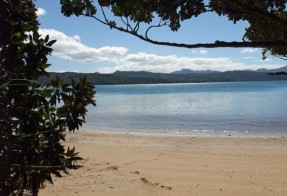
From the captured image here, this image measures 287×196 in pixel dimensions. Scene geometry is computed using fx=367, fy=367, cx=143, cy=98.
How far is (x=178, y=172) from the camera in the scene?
32.7ft

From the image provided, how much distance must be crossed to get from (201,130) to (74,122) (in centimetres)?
2087

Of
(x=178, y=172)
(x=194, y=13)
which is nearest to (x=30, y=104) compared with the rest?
(x=194, y=13)

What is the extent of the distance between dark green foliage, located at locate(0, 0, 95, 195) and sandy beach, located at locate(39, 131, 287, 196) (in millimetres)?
3947

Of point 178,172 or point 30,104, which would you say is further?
point 178,172

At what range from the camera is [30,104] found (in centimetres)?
381

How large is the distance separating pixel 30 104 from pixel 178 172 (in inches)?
267

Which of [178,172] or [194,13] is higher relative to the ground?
[194,13]

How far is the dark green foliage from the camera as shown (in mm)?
3516

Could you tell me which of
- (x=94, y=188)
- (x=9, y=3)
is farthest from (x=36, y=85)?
(x=94, y=188)

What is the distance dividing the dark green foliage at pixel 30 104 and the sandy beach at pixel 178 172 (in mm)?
3947

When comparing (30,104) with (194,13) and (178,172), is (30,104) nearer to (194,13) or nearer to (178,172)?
(194,13)

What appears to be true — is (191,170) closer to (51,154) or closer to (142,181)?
(142,181)

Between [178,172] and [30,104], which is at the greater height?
[30,104]

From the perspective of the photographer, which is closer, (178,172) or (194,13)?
(194,13)
